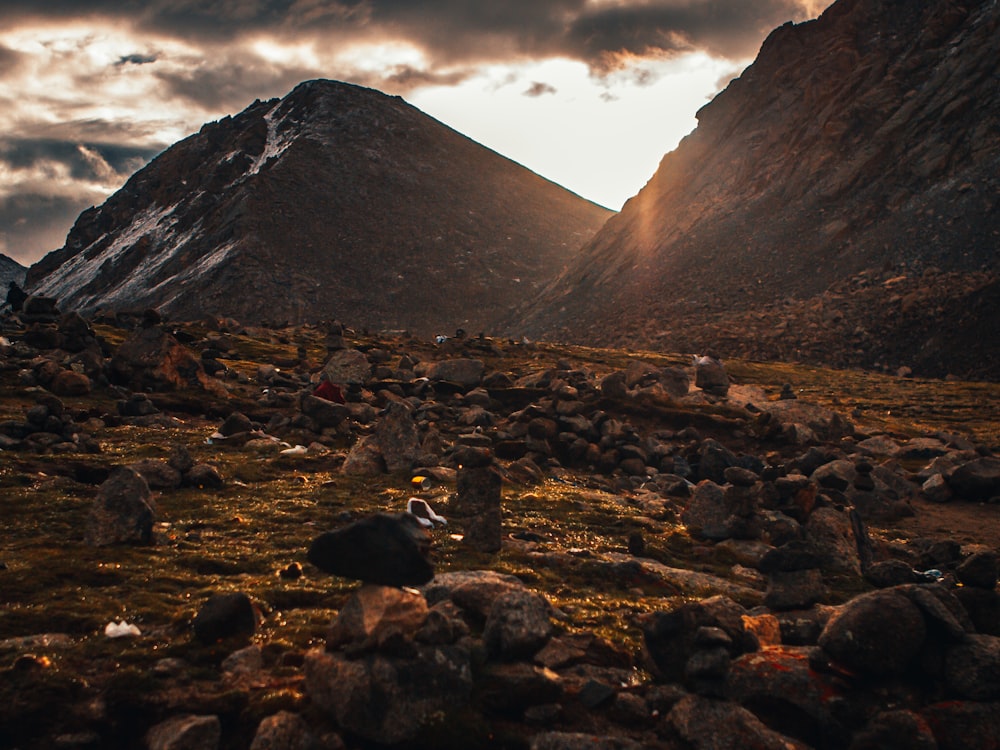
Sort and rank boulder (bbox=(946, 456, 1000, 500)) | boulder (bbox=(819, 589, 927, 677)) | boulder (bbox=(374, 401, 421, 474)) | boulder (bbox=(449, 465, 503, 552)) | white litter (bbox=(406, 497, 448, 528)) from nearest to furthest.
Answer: boulder (bbox=(819, 589, 927, 677)) < boulder (bbox=(449, 465, 503, 552)) < white litter (bbox=(406, 497, 448, 528)) < boulder (bbox=(374, 401, 421, 474)) < boulder (bbox=(946, 456, 1000, 500))

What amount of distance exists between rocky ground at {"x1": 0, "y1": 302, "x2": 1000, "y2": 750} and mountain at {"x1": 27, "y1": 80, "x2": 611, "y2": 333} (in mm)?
84575

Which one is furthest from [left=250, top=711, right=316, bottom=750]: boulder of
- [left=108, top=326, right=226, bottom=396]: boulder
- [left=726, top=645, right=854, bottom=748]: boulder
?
[left=108, top=326, right=226, bottom=396]: boulder

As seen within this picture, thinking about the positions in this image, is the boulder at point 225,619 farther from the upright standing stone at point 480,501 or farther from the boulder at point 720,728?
the upright standing stone at point 480,501

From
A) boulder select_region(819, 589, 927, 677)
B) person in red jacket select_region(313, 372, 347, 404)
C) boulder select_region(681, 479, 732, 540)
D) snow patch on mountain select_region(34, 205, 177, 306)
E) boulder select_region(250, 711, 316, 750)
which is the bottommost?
boulder select_region(681, 479, 732, 540)

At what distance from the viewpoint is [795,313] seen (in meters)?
64.4

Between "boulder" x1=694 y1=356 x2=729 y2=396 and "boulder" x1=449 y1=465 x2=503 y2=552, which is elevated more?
"boulder" x1=694 y1=356 x2=729 y2=396

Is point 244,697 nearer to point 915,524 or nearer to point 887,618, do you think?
point 887,618

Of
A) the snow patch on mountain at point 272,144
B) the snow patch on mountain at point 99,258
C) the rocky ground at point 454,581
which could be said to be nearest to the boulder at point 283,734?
the rocky ground at point 454,581

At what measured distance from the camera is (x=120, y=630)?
7.47 meters

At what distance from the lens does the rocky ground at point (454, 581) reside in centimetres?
637

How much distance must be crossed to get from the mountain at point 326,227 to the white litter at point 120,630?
9404 centimetres

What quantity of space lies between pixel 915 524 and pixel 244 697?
58.5 ft

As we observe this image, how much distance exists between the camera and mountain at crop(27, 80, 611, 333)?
117 metres

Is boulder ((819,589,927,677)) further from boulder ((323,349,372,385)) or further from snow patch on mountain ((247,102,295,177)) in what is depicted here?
snow patch on mountain ((247,102,295,177))
